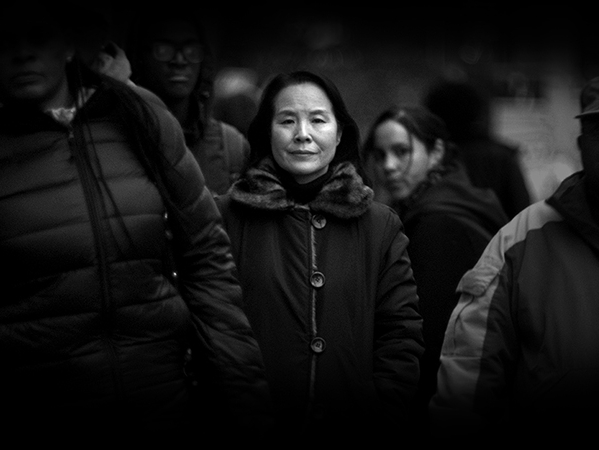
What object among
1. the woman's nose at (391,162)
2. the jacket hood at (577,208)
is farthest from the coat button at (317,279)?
the woman's nose at (391,162)

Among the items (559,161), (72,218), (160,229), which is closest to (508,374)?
(160,229)

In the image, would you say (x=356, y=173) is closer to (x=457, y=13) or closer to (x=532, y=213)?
(x=532, y=213)

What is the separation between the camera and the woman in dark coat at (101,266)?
2596 mm

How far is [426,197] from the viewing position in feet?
13.7

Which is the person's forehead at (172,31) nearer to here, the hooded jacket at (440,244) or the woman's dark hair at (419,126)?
the woman's dark hair at (419,126)

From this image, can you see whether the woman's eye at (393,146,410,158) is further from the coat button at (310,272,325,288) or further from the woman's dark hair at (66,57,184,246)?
the woman's dark hair at (66,57,184,246)

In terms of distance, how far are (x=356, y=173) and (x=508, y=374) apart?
110cm

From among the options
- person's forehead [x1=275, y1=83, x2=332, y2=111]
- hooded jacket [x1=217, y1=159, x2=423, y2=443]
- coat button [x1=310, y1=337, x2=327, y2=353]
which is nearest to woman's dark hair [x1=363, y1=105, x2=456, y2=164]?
person's forehead [x1=275, y1=83, x2=332, y2=111]

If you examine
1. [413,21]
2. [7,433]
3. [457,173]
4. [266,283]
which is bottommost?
[7,433]

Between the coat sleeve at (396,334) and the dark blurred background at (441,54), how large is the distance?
5.67 metres

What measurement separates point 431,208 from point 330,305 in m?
0.97

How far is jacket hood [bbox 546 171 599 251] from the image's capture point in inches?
111

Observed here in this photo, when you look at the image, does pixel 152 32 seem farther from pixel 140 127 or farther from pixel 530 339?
pixel 530 339

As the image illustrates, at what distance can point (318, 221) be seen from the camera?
3.40 m
